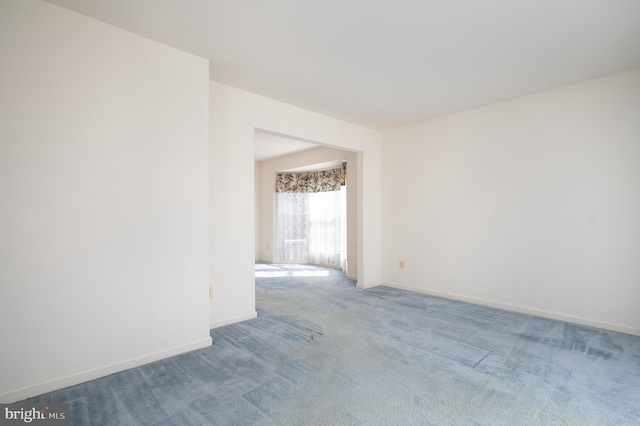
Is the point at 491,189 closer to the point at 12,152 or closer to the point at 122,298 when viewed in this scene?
the point at 122,298

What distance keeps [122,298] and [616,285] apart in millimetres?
4196

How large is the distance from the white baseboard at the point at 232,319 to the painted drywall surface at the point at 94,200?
1.31ft

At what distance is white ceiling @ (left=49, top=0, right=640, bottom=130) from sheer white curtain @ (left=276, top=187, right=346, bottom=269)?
3.32 meters

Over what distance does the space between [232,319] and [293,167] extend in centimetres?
406

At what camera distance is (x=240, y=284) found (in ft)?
10.2

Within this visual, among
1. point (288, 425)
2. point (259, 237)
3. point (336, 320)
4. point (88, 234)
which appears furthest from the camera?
point (259, 237)

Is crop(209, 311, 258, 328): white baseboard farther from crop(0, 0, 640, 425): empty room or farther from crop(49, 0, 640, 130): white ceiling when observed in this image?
crop(49, 0, 640, 130): white ceiling

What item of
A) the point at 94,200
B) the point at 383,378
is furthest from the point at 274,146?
the point at 383,378

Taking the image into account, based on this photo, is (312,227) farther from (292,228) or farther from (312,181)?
(312,181)

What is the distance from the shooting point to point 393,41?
7.50 feet

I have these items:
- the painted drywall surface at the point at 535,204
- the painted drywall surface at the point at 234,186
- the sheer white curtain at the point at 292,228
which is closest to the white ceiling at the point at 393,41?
the painted drywall surface at the point at 234,186

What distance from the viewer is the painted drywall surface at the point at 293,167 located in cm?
532

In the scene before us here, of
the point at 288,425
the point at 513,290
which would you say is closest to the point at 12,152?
the point at 288,425

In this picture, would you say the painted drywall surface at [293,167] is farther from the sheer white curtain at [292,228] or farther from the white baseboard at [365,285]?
the white baseboard at [365,285]
